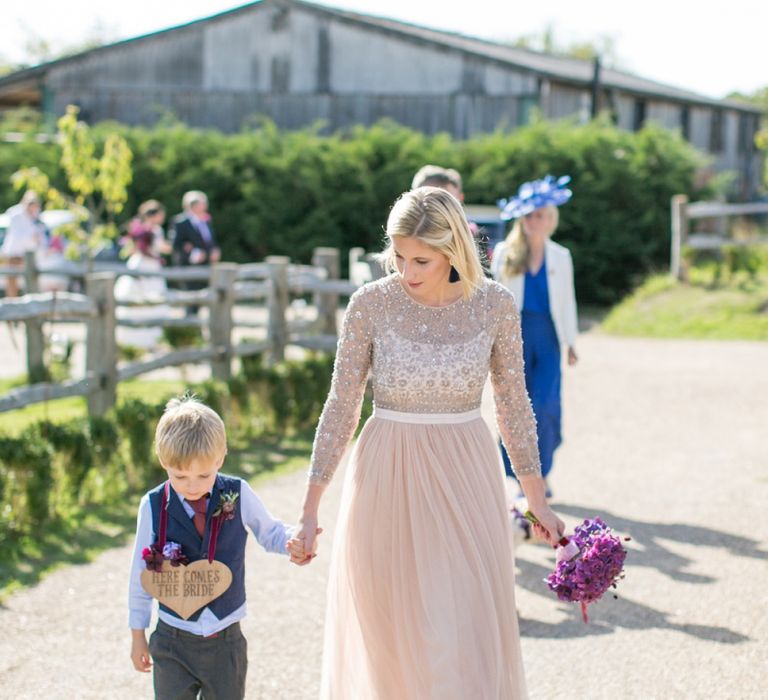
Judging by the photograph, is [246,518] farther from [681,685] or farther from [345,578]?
→ [681,685]

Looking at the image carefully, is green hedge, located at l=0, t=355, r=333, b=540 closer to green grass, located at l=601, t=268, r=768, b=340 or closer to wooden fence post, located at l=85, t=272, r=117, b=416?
wooden fence post, located at l=85, t=272, r=117, b=416

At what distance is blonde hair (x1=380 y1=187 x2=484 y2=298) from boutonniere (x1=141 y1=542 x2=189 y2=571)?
113cm

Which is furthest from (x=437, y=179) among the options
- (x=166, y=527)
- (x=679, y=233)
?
(x=679, y=233)

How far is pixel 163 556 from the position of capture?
11.6ft

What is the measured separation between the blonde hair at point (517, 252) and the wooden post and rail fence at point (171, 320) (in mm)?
3062

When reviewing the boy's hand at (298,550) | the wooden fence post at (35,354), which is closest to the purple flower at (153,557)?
the boy's hand at (298,550)

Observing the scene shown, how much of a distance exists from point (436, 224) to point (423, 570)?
104cm

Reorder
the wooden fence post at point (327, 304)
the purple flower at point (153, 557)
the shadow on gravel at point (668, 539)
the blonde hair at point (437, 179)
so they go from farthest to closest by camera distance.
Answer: the wooden fence post at point (327, 304)
the blonde hair at point (437, 179)
the shadow on gravel at point (668, 539)
the purple flower at point (153, 557)

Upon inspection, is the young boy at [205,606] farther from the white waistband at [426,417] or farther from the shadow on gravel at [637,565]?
the shadow on gravel at [637,565]

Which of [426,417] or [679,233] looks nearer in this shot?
[426,417]

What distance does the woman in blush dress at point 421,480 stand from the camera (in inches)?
143

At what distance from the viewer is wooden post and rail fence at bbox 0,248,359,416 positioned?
27.1 ft

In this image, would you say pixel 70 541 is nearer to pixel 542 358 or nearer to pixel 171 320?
pixel 542 358

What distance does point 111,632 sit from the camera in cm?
529
